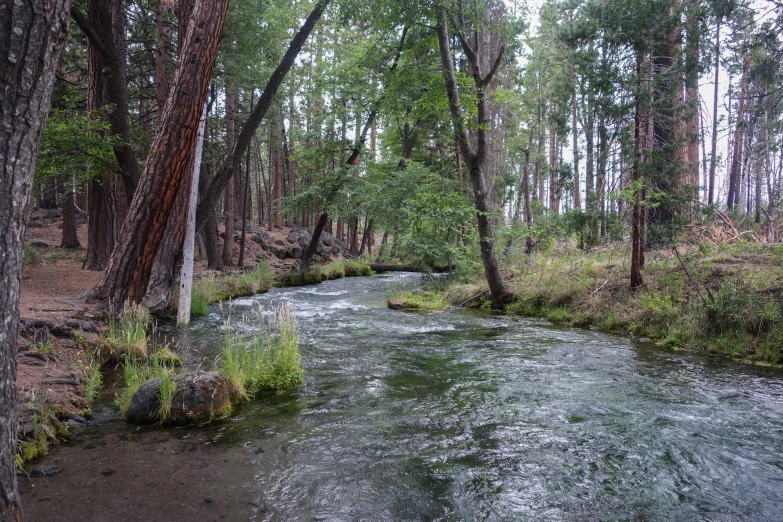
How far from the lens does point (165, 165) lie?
27.3 feet

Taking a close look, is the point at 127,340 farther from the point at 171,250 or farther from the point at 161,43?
the point at 161,43

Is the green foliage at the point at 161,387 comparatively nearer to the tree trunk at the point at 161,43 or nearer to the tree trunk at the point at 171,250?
the tree trunk at the point at 171,250

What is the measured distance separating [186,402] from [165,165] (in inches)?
203

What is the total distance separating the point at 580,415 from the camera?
5.17 metres

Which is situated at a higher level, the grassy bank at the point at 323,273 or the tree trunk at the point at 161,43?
the tree trunk at the point at 161,43

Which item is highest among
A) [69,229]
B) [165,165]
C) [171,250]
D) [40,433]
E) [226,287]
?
[165,165]

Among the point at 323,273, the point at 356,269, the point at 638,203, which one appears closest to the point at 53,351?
the point at 638,203

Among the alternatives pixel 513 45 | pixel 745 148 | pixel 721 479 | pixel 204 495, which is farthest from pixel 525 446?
pixel 745 148

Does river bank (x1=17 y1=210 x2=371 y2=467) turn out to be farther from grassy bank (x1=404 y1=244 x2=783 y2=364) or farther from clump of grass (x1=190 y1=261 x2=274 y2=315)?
grassy bank (x1=404 y1=244 x2=783 y2=364)

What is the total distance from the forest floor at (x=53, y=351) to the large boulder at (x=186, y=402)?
21.4 inches

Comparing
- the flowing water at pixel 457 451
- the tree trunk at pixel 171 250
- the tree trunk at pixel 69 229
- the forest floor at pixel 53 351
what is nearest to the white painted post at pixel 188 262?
the tree trunk at pixel 171 250

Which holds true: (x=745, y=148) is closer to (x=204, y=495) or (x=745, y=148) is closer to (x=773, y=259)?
(x=773, y=259)

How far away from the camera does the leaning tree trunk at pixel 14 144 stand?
1.99 meters

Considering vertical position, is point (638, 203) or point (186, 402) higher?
point (638, 203)
